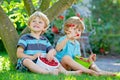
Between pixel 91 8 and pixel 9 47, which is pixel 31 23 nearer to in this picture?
pixel 9 47

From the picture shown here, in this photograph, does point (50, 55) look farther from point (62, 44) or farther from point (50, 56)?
point (62, 44)

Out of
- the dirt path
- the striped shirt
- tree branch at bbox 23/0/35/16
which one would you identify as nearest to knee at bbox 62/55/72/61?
the striped shirt

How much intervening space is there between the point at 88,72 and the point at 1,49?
6.84 meters

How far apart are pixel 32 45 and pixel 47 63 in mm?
345

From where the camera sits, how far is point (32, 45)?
4.82m

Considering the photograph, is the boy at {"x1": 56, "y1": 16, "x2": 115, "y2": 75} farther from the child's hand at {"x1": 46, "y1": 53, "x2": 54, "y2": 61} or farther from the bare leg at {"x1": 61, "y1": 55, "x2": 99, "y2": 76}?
the child's hand at {"x1": 46, "y1": 53, "x2": 54, "y2": 61}

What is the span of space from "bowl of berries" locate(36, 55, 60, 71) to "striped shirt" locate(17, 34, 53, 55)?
174 millimetres

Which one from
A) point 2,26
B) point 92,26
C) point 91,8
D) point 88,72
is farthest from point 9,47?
point 91,8

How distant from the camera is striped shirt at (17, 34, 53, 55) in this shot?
4.76 metres

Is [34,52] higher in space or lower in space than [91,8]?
higher

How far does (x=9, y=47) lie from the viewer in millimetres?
5094

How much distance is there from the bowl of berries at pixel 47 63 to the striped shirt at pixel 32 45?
6.9 inches

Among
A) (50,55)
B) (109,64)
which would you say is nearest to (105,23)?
(109,64)

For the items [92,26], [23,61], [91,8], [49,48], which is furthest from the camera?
[91,8]
